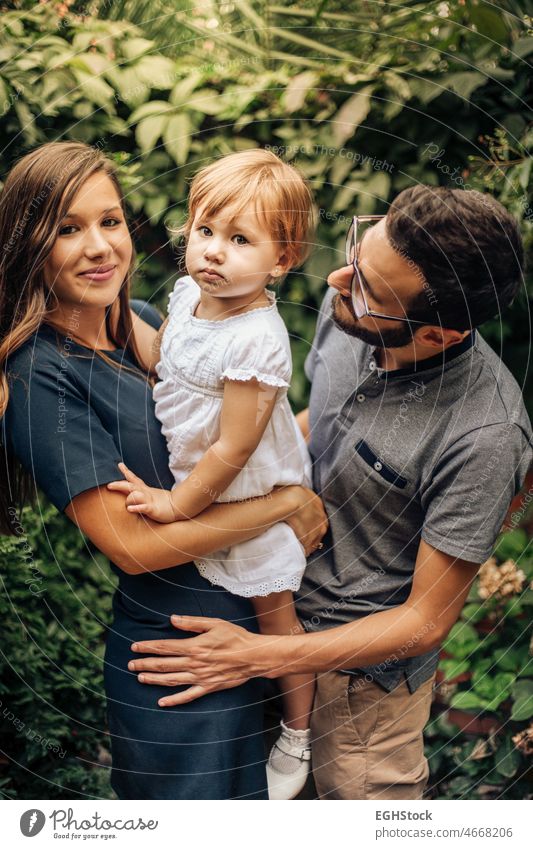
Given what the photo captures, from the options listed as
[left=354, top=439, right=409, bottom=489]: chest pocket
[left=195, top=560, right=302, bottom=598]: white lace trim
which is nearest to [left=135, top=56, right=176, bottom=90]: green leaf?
[left=354, top=439, right=409, bottom=489]: chest pocket

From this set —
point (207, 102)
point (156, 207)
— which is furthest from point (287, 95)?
point (156, 207)

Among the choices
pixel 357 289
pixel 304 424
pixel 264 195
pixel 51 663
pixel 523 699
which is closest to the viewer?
pixel 264 195

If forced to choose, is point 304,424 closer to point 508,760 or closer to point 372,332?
point 372,332

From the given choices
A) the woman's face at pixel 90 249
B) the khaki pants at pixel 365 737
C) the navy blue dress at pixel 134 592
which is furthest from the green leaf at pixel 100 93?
the khaki pants at pixel 365 737

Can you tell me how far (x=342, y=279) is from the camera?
1.33 metres

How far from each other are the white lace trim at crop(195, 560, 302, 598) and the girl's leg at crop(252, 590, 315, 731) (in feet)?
0.09

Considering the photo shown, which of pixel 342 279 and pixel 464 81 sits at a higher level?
pixel 464 81

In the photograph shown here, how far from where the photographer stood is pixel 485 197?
1.31 metres

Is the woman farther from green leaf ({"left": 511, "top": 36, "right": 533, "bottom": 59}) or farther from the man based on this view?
green leaf ({"left": 511, "top": 36, "right": 533, "bottom": 59})

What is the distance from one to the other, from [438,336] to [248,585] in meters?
0.48

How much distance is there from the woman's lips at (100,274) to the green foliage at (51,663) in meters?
0.56

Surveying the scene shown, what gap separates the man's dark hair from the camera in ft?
4.20

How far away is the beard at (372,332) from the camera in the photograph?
133cm

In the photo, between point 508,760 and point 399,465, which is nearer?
point 399,465
